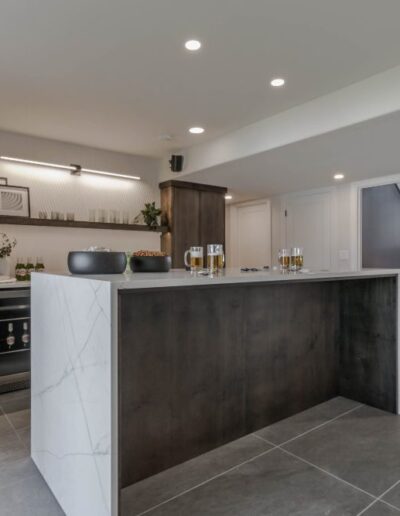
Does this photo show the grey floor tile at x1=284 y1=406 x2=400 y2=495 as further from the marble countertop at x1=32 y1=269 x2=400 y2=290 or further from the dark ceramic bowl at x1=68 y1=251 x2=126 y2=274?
the dark ceramic bowl at x1=68 y1=251 x2=126 y2=274

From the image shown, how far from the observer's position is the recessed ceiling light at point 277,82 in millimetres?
3029

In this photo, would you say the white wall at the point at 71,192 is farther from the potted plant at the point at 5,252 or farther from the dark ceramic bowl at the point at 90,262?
the dark ceramic bowl at the point at 90,262

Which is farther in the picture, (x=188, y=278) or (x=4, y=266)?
(x=4, y=266)

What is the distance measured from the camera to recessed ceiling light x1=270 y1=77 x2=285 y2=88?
303 cm

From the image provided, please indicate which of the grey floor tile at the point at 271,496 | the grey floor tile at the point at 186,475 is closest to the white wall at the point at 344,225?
the grey floor tile at the point at 186,475

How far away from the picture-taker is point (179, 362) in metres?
2.04

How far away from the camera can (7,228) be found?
14.0 feet

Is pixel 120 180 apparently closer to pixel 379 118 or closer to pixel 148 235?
pixel 148 235

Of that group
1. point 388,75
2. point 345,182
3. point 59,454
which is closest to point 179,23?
point 388,75

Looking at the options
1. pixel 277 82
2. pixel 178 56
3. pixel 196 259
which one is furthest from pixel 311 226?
pixel 196 259

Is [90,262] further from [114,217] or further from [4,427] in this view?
[114,217]

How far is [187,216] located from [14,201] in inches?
88.3

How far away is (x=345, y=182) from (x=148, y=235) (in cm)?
292

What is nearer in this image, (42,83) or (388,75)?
(388,75)
